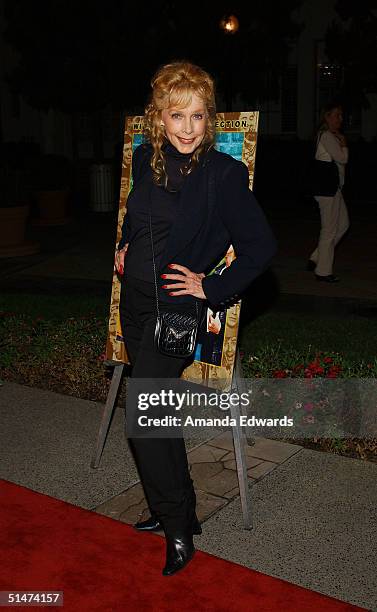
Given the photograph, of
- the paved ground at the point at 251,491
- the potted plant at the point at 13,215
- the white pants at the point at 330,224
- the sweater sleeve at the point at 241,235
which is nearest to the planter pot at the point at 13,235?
the potted plant at the point at 13,215

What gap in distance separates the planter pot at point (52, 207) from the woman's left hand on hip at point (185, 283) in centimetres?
1415

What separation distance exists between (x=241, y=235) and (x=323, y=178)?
6.01 m

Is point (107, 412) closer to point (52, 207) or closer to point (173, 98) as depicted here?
point (173, 98)

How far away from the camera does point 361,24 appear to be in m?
22.0

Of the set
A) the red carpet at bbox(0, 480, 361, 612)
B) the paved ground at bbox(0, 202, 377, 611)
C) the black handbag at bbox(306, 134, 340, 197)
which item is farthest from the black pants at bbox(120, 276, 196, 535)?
the black handbag at bbox(306, 134, 340, 197)

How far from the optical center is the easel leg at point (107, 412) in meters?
4.66

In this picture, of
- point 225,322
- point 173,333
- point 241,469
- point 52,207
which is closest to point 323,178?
point 225,322

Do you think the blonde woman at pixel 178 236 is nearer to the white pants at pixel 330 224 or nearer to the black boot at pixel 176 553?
the black boot at pixel 176 553

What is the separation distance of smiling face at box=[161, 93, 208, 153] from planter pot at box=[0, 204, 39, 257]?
10363 millimetres

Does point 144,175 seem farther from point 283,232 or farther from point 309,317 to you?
point 283,232

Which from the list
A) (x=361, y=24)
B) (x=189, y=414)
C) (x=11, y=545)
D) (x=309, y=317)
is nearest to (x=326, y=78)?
(x=361, y=24)

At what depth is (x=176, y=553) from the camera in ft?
12.1

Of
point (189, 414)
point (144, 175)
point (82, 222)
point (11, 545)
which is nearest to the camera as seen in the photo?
point (144, 175)

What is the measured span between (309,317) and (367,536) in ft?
14.3
